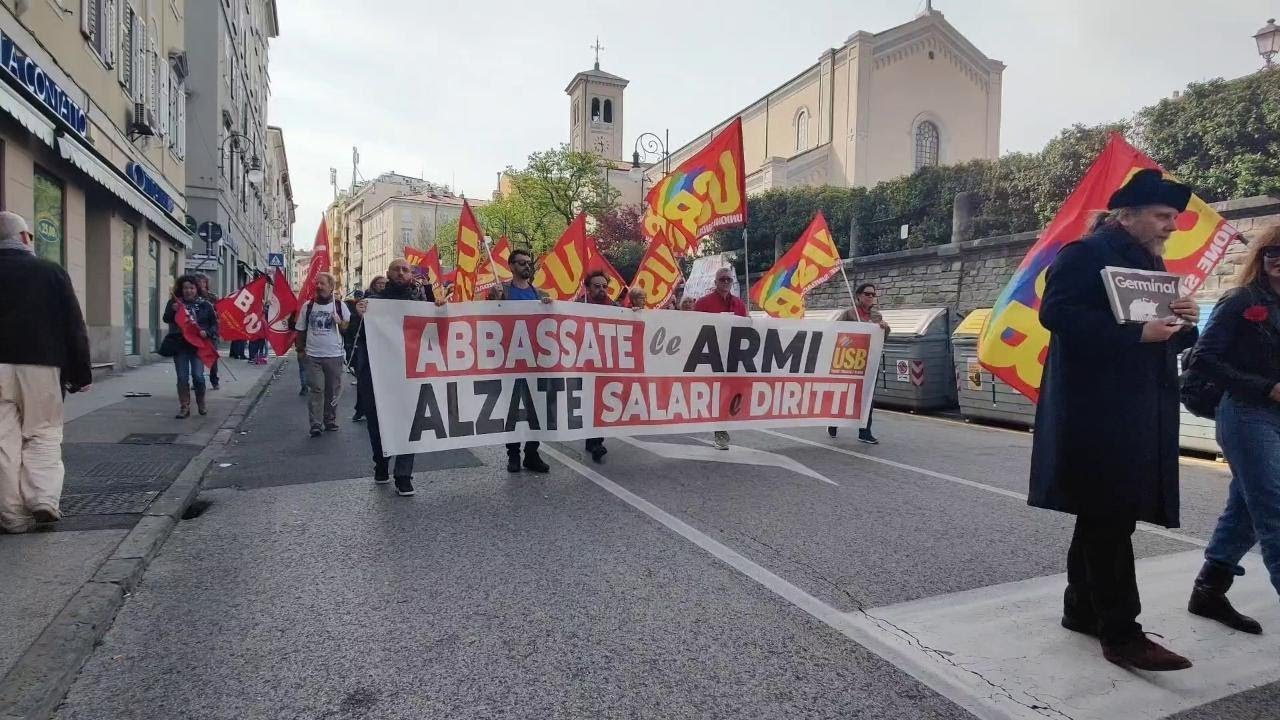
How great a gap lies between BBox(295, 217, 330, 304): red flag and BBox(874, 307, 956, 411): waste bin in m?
8.72

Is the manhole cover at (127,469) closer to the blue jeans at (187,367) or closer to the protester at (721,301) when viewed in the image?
the blue jeans at (187,367)

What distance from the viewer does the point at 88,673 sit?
3.06m

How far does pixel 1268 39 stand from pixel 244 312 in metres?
20.5

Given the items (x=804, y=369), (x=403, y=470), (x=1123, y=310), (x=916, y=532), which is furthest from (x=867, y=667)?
(x=804, y=369)

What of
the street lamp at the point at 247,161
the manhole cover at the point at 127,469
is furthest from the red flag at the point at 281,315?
the street lamp at the point at 247,161

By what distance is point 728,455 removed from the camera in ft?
25.8

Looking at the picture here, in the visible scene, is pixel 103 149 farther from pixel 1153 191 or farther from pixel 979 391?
pixel 1153 191

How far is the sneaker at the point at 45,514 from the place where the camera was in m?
4.66

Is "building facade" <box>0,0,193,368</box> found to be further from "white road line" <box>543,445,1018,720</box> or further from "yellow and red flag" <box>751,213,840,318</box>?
"yellow and red flag" <box>751,213,840,318</box>

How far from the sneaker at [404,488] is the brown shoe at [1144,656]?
4642 mm

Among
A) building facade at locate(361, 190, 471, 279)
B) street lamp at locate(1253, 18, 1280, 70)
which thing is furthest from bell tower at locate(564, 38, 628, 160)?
street lamp at locate(1253, 18, 1280, 70)

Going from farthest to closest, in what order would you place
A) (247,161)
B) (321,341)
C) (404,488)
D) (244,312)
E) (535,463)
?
(247,161)
(244,312)
(321,341)
(535,463)
(404,488)

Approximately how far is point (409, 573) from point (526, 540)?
0.81 meters

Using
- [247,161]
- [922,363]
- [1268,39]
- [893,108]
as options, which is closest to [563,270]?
[922,363]
